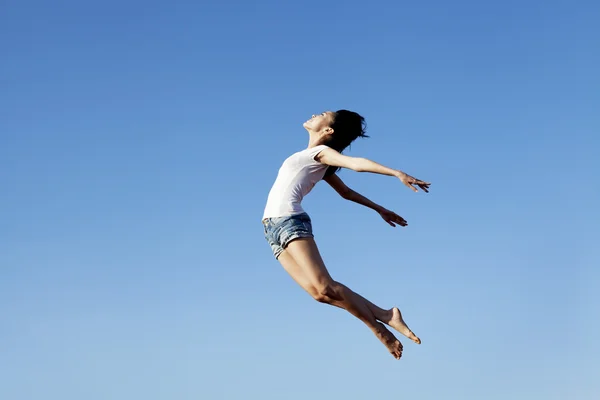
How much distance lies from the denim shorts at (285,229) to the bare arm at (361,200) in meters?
1.37

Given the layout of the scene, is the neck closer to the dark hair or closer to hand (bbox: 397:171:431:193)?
the dark hair

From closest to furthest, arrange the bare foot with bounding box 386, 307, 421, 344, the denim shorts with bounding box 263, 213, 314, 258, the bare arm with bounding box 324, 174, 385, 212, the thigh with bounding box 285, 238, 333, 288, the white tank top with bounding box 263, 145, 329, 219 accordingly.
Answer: the thigh with bounding box 285, 238, 333, 288, the denim shorts with bounding box 263, 213, 314, 258, the white tank top with bounding box 263, 145, 329, 219, the bare foot with bounding box 386, 307, 421, 344, the bare arm with bounding box 324, 174, 385, 212

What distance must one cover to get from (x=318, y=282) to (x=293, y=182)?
128 cm

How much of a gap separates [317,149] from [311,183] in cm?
43

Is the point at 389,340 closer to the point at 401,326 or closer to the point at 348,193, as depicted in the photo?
the point at 401,326

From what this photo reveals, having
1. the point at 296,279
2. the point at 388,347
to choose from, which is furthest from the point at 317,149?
the point at 388,347

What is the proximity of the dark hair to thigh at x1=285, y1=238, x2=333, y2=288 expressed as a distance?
1404mm

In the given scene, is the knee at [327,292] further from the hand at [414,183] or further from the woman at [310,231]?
the hand at [414,183]

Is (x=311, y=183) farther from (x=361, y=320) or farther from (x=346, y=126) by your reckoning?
(x=361, y=320)

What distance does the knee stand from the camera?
866cm

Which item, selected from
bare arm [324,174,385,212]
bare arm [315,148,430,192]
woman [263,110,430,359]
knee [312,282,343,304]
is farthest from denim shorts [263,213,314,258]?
bare arm [324,174,385,212]

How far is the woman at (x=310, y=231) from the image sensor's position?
8.68 m

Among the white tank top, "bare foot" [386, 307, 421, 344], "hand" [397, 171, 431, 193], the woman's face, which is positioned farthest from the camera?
the woman's face

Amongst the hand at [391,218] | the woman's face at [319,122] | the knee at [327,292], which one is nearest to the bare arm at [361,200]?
the hand at [391,218]
